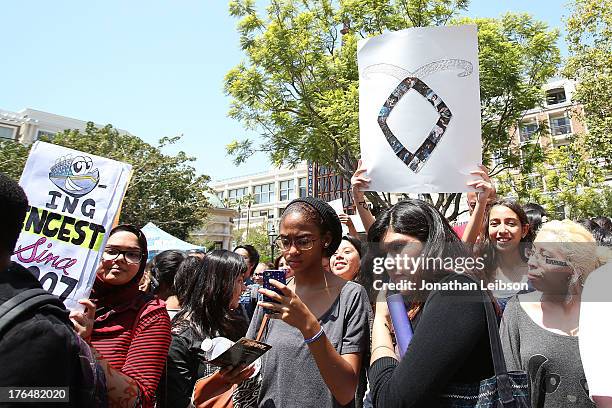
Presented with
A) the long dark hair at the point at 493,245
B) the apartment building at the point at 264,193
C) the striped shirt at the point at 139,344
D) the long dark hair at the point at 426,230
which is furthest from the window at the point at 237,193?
the long dark hair at the point at 426,230

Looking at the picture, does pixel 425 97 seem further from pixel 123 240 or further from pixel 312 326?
pixel 123 240

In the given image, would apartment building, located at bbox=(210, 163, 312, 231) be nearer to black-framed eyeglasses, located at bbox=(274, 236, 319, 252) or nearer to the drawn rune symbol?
the drawn rune symbol

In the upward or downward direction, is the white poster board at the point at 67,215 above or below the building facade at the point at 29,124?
below

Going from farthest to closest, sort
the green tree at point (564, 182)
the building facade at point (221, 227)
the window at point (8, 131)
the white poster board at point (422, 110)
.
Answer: the building facade at point (221, 227)
the window at point (8, 131)
the green tree at point (564, 182)
the white poster board at point (422, 110)

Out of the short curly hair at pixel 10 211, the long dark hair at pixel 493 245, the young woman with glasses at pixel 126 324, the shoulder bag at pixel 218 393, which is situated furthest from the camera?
the long dark hair at pixel 493 245

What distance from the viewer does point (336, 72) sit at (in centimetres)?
1160

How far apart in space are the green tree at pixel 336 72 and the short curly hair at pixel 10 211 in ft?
31.9

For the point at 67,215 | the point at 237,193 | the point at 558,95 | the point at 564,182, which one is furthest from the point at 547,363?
the point at 237,193

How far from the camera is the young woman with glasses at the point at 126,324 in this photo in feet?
5.61

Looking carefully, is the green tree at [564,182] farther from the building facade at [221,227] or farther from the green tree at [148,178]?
the building facade at [221,227]

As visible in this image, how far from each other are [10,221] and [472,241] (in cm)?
220

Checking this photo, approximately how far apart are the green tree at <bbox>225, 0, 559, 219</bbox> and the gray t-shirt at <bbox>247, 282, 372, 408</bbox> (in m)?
9.09

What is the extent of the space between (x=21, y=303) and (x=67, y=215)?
1210 mm

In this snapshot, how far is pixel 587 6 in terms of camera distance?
1010 centimetres
